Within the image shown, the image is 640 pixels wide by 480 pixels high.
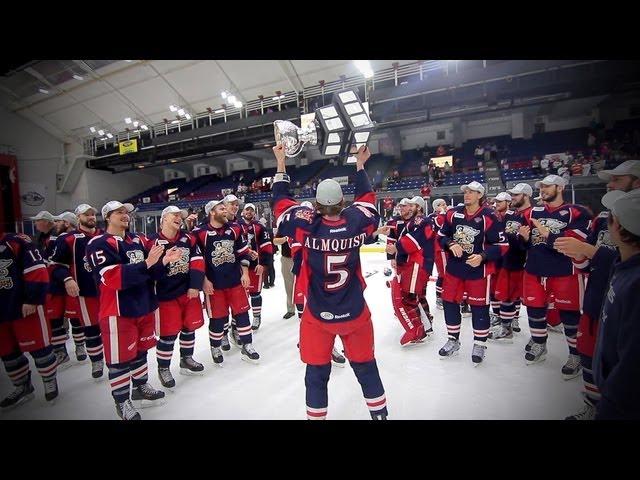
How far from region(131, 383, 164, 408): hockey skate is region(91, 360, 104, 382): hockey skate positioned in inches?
33.7

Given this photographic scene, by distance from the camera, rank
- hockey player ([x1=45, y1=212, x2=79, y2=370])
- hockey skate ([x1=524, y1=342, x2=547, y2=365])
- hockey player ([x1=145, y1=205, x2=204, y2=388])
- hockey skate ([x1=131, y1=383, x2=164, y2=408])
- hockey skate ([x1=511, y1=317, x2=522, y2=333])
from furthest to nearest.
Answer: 1. hockey skate ([x1=511, y1=317, x2=522, y2=333])
2. hockey player ([x1=45, y1=212, x2=79, y2=370])
3. hockey skate ([x1=524, y1=342, x2=547, y2=365])
4. hockey player ([x1=145, y1=205, x2=204, y2=388])
5. hockey skate ([x1=131, y1=383, x2=164, y2=408])

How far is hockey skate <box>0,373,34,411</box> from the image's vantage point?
9.01 ft

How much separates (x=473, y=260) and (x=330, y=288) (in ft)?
5.93

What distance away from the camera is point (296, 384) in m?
2.92

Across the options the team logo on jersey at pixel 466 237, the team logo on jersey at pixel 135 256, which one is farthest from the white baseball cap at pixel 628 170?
the team logo on jersey at pixel 135 256

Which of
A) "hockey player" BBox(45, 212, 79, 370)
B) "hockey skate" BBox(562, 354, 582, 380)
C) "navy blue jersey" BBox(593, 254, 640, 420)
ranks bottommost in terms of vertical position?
"hockey skate" BBox(562, 354, 582, 380)

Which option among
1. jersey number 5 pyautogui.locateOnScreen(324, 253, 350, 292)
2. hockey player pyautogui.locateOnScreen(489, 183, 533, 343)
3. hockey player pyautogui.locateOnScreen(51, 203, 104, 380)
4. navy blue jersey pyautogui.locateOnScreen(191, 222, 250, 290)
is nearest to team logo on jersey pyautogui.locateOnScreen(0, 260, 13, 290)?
hockey player pyautogui.locateOnScreen(51, 203, 104, 380)

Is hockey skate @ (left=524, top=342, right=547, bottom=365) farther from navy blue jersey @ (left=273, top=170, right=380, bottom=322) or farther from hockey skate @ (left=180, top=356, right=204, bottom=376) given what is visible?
hockey skate @ (left=180, top=356, right=204, bottom=376)

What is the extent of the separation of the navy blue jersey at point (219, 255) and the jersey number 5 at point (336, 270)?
1.76 metres
